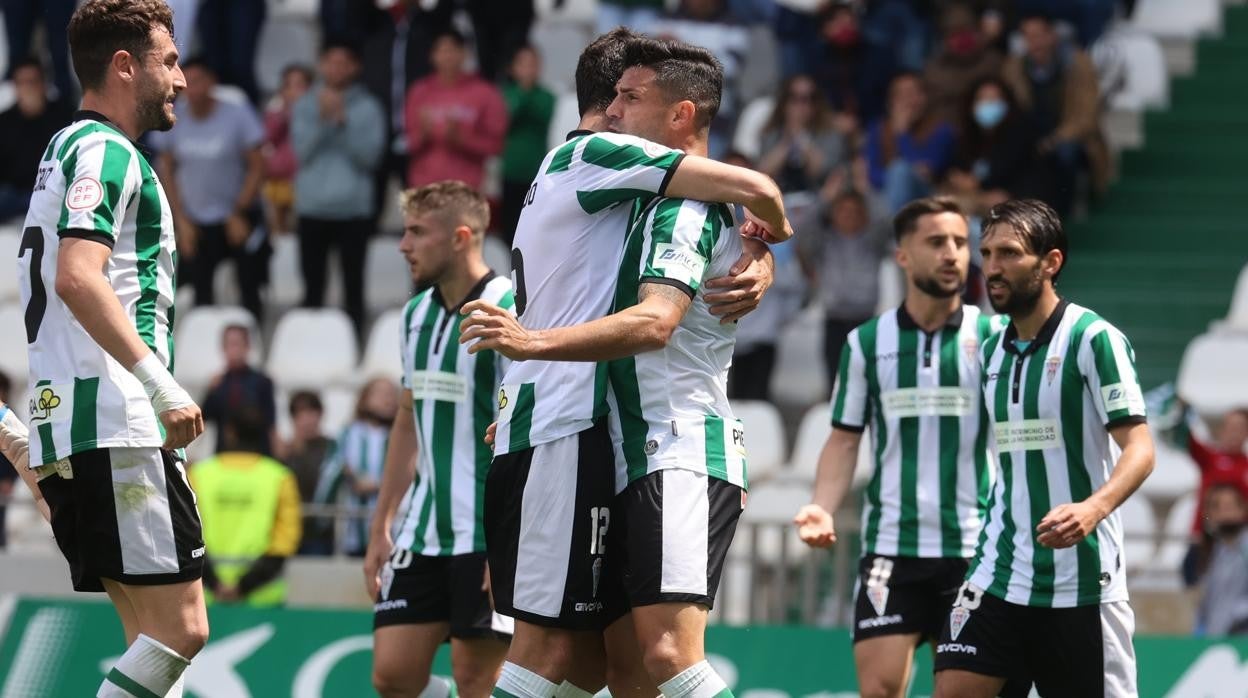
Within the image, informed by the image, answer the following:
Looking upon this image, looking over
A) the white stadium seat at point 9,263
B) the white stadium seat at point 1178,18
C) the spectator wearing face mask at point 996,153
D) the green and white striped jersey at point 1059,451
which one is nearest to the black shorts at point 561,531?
the green and white striped jersey at point 1059,451

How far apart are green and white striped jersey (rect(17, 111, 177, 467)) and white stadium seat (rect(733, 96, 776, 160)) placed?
9.76 meters

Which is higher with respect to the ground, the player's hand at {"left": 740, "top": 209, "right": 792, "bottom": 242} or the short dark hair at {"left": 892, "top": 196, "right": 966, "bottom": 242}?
the short dark hair at {"left": 892, "top": 196, "right": 966, "bottom": 242}

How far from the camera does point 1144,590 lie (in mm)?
10836

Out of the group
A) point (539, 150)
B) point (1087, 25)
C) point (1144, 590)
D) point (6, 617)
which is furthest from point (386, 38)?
point (1144, 590)

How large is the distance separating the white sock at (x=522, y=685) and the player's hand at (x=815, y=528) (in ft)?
5.09

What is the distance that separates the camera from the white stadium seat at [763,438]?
43.2 ft

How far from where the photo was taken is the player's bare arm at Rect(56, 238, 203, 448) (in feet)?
17.9

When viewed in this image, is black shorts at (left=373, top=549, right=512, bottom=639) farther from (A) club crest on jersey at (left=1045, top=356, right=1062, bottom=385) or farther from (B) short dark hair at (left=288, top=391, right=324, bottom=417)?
(B) short dark hair at (left=288, top=391, right=324, bottom=417)

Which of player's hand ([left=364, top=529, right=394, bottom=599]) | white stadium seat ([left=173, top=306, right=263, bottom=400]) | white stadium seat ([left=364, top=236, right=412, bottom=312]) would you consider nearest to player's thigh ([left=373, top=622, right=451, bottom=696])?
player's hand ([left=364, top=529, right=394, bottom=599])

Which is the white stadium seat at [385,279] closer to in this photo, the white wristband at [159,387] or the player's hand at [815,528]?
the player's hand at [815,528]

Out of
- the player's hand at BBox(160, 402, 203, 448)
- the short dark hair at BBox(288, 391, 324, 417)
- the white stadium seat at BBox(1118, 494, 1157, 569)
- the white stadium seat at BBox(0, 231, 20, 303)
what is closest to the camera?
the player's hand at BBox(160, 402, 203, 448)

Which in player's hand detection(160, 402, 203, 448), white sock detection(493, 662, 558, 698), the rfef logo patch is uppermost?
the rfef logo patch

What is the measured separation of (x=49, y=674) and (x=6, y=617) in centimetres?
40

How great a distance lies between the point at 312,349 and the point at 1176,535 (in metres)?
6.50
